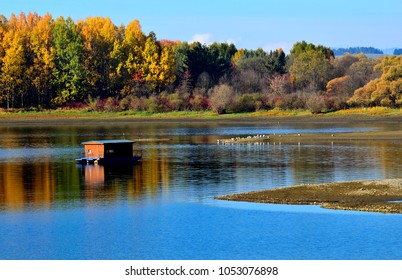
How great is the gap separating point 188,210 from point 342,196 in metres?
8.13

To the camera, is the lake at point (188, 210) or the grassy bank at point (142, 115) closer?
the lake at point (188, 210)

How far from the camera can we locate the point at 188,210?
43531 mm

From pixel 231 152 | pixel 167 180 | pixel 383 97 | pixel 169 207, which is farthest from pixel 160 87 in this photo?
pixel 169 207

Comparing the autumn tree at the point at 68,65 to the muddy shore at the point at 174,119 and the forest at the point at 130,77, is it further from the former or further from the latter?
the muddy shore at the point at 174,119

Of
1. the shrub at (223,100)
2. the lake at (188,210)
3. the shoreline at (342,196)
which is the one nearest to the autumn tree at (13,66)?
the shrub at (223,100)

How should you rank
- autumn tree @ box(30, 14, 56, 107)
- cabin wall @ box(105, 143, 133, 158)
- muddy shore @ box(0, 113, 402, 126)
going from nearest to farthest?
1. cabin wall @ box(105, 143, 133, 158)
2. muddy shore @ box(0, 113, 402, 126)
3. autumn tree @ box(30, 14, 56, 107)

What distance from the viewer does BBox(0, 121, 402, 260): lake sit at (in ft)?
114

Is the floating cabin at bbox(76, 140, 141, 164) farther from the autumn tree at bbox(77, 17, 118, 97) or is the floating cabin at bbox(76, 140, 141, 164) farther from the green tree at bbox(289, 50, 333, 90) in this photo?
the green tree at bbox(289, 50, 333, 90)

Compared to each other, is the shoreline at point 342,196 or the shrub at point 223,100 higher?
the shrub at point 223,100

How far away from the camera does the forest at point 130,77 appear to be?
149375 millimetres

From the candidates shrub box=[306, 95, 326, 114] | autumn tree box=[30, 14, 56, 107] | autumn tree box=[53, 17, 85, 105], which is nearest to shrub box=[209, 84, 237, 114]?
shrub box=[306, 95, 326, 114]

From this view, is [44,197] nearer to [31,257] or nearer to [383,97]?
[31,257]

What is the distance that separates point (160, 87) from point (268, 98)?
906 inches

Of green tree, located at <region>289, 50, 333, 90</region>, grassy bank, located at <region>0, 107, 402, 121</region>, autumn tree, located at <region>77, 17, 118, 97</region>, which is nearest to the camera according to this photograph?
grassy bank, located at <region>0, 107, 402, 121</region>
